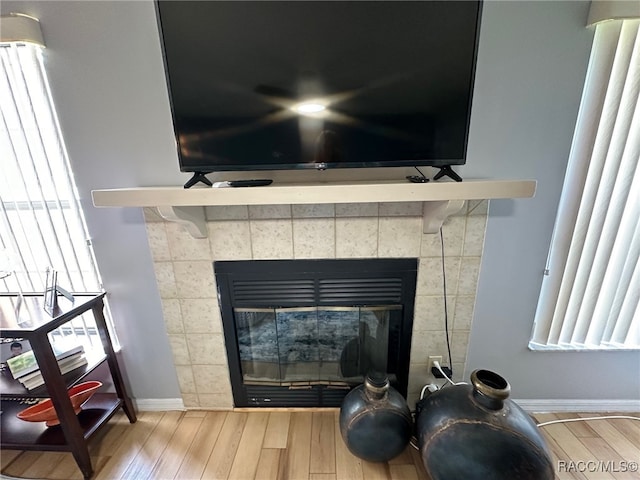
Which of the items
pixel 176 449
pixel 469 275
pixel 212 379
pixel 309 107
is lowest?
pixel 176 449

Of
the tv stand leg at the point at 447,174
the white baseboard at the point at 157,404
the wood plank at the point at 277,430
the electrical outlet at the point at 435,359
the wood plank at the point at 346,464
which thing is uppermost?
the tv stand leg at the point at 447,174

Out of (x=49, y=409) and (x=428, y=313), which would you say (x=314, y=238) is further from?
(x=49, y=409)

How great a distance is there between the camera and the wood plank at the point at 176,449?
1.28 meters

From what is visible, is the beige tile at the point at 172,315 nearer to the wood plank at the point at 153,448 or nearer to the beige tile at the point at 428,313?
the wood plank at the point at 153,448

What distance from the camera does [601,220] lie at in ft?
4.04

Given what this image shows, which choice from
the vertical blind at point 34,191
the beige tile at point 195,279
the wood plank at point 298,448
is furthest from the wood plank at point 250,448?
the vertical blind at point 34,191

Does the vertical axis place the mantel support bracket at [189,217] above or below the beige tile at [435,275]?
above

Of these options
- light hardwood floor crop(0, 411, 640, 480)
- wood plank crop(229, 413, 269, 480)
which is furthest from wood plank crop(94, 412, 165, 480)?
wood plank crop(229, 413, 269, 480)

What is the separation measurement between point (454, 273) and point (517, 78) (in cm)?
83

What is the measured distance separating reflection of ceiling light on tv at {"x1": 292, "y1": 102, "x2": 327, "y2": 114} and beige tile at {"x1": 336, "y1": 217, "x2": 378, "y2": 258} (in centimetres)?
47

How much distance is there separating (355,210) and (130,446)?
1.55 metres

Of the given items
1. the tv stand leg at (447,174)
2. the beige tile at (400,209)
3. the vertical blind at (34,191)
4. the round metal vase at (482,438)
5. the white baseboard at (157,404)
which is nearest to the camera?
the round metal vase at (482,438)

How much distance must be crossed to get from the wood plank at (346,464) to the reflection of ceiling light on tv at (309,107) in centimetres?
146

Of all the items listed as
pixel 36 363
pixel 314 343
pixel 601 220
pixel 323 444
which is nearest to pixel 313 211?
pixel 314 343
